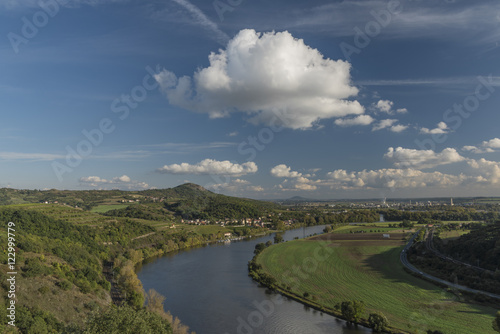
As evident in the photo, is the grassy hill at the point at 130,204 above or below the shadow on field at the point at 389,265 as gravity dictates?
above

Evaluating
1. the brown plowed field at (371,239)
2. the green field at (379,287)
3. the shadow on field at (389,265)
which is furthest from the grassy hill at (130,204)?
the shadow on field at (389,265)

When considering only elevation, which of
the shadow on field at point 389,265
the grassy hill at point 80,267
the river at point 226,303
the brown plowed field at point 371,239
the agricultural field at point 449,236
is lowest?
the river at point 226,303

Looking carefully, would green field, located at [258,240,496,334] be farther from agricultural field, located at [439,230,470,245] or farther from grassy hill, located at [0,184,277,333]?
grassy hill, located at [0,184,277,333]

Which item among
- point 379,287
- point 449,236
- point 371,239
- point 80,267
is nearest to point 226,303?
point 379,287

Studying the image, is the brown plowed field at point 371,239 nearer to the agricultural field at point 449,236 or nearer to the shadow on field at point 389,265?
the shadow on field at point 389,265

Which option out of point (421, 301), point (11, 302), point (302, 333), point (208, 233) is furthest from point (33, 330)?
point (208, 233)

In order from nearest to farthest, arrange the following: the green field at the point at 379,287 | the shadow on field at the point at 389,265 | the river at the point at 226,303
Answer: the green field at the point at 379,287, the river at the point at 226,303, the shadow on field at the point at 389,265
